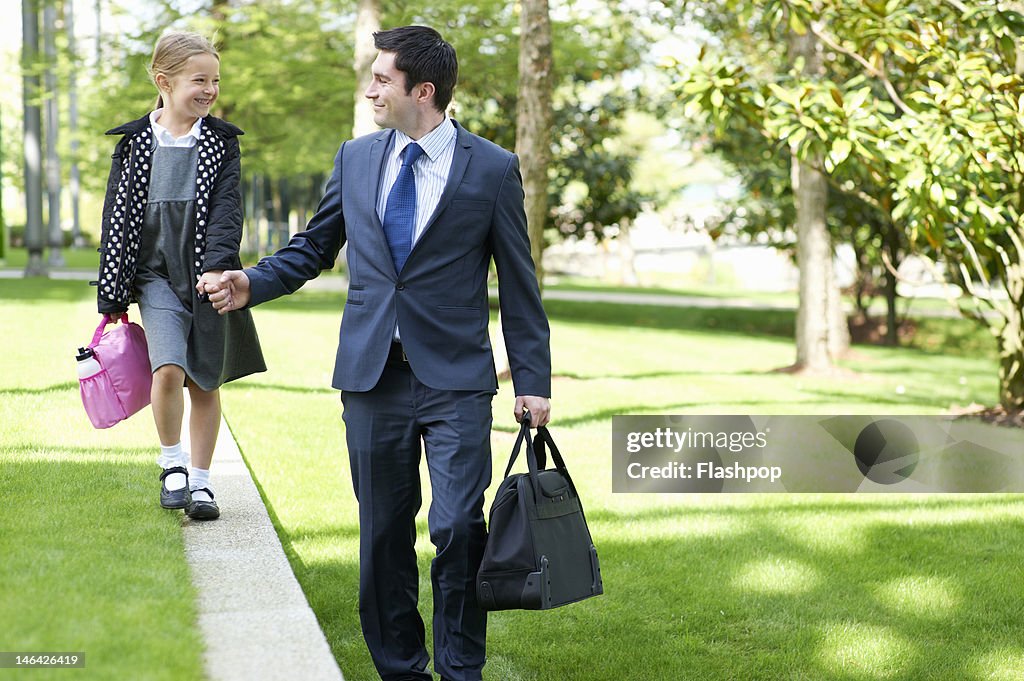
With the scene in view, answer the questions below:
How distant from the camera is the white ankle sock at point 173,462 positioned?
4992 mm

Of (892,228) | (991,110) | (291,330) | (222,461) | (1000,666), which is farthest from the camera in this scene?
(892,228)

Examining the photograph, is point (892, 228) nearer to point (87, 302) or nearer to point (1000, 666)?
point (87, 302)

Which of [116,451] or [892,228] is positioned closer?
[116,451]

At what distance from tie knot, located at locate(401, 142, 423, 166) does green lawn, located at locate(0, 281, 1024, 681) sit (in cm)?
155

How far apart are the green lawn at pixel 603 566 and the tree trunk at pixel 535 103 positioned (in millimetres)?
2097

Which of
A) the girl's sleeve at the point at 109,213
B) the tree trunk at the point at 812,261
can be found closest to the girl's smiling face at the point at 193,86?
the girl's sleeve at the point at 109,213

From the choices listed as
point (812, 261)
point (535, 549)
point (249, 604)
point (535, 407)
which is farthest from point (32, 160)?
point (535, 549)

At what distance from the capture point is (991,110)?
362 inches

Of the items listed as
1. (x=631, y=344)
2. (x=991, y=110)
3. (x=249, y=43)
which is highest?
(x=249, y=43)

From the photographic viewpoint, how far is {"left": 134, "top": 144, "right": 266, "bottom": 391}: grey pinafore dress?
15.4ft

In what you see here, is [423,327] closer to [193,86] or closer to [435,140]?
[435,140]

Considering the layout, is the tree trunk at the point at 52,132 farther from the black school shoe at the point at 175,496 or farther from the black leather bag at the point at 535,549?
the black leather bag at the point at 535,549

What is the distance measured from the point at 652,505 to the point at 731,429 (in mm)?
3052

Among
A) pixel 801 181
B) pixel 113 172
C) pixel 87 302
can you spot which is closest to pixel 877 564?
pixel 113 172
